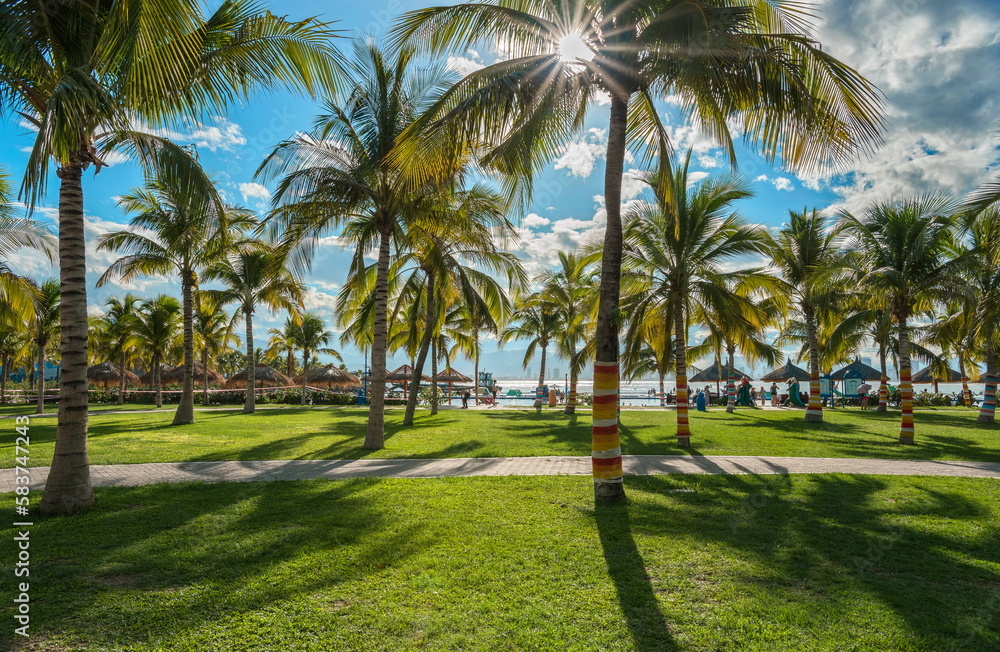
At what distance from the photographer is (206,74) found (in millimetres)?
6984

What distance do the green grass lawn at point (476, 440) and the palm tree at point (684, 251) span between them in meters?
2.58

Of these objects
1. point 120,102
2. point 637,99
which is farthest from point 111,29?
point 637,99

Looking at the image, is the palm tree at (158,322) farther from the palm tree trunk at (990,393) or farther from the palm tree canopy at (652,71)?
the palm tree trunk at (990,393)

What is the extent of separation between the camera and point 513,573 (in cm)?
405

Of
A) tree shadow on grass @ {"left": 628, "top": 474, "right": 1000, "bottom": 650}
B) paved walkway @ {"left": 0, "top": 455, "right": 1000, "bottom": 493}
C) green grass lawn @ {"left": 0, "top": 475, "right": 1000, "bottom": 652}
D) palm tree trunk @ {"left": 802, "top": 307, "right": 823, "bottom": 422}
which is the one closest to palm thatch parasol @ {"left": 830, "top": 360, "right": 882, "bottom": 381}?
palm tree trunk @ {"left": 802, "top": 307, "right": 823, "bottom": 422}

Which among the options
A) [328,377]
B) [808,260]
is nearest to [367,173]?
[808,260]

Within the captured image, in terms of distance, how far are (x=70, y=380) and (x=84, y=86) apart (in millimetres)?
3114

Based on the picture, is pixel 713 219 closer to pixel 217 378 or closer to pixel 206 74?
pixel 206 74

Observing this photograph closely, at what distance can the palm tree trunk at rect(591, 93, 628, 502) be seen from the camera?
6332mm

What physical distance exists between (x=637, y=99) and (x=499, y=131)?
301 cm

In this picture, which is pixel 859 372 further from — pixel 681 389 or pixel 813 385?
pixel 681 389

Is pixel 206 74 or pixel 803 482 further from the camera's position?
pixel 803 482

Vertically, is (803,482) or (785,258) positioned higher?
(785,258)

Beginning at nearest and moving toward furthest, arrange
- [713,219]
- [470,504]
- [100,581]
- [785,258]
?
1. [100,581]
2. [470,504]
3. [713,219]
4. [785,258]
